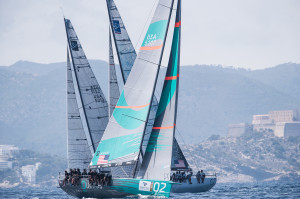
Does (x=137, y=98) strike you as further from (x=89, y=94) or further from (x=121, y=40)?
(x=121, y=40)

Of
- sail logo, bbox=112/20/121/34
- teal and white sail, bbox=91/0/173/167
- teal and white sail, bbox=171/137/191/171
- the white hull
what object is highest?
sail logo, bbox=112/20/121/34

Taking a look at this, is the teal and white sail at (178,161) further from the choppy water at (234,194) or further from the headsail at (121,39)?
the headsail at (121,39)

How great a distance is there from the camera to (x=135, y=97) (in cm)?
4228

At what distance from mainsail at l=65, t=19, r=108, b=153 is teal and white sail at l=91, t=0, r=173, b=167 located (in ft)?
35.6

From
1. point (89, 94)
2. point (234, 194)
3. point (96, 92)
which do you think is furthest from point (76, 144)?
point (234, 194)

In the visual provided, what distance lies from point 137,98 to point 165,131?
279cm

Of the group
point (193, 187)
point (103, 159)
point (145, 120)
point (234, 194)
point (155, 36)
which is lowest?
point (234, 194)

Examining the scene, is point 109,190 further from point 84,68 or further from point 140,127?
point 84,68

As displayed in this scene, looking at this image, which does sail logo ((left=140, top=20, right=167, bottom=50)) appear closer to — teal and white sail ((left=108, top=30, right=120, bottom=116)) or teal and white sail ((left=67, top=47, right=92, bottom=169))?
teal and white sail ((left=108, top=30, right=120, bottom=116))

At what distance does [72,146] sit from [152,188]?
13.3m

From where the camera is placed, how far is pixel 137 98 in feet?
139

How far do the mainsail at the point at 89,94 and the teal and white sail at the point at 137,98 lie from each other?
35.6 ft

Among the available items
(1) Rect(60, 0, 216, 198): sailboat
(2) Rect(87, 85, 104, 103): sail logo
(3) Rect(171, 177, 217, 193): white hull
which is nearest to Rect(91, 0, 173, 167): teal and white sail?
(1) Rect(60, 0, 216, 198): sailboat

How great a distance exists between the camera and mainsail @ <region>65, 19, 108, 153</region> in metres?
53.4
